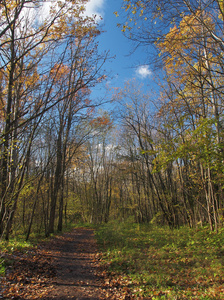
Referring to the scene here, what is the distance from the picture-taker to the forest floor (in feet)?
12.3

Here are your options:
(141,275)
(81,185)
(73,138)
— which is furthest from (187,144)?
(81,185)

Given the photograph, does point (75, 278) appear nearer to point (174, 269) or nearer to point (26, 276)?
point (26, 276)

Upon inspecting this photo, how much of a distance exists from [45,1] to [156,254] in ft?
24.5

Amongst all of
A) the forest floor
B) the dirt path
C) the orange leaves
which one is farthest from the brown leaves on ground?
the orange leaves

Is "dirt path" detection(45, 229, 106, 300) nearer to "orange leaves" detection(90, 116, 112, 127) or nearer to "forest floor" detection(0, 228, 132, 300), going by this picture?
"forest floor" detection(0, 228, 132, 300)

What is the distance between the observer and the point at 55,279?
4.52 metres

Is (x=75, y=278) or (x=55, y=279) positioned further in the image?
(x=75, y=278)

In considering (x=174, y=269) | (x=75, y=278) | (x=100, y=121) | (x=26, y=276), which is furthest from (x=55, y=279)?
(x=100, y=121)

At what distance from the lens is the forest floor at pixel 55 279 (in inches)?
148

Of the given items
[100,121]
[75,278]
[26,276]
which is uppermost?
[100,121]

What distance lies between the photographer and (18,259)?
16.8 ft

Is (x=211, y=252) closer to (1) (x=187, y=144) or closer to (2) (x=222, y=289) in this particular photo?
(2) (x=222, y=289)

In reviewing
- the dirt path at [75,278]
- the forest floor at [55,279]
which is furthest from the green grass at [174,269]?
the dirt path at [75,278]

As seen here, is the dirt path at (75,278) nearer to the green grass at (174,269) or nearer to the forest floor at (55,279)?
the forest floor at (55,279)
